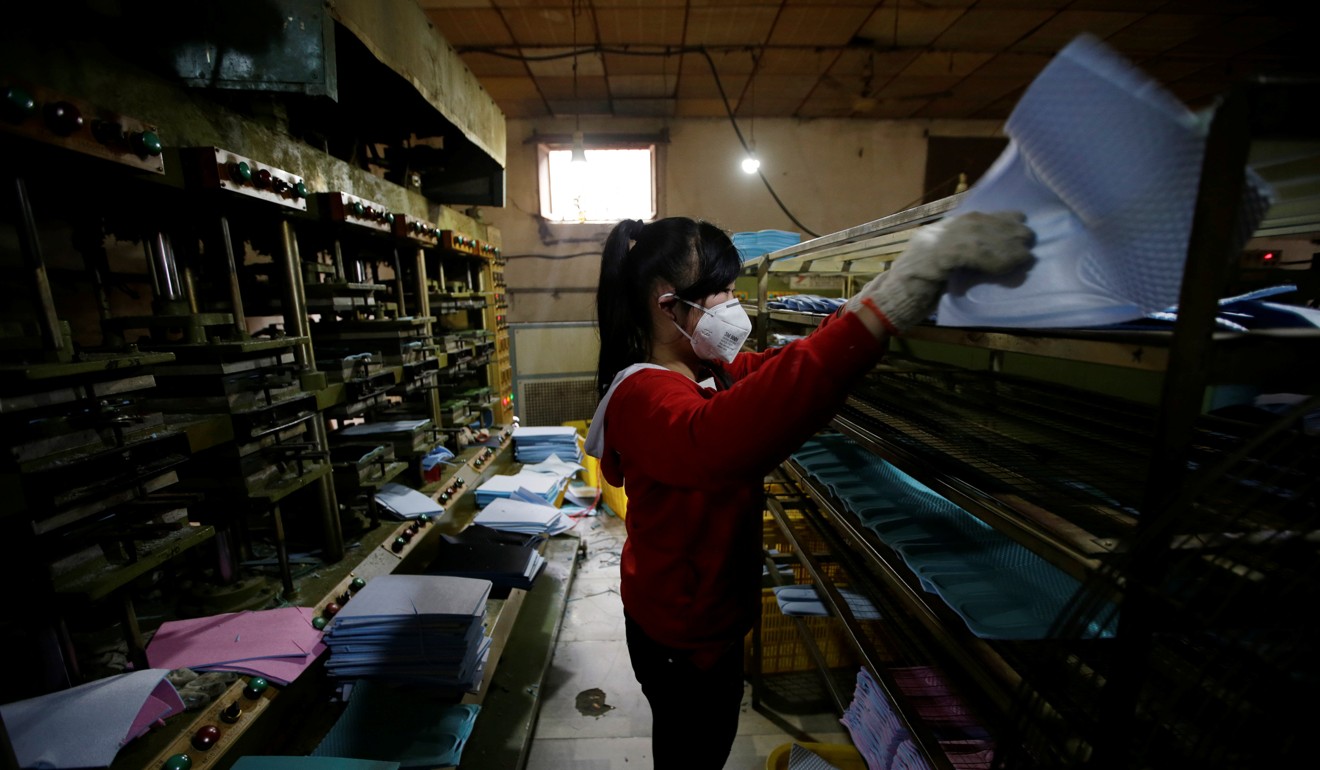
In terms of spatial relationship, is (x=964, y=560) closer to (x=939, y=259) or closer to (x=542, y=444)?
(x=939, y=259)

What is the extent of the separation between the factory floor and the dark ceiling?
451 cm

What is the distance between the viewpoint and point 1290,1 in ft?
12.5

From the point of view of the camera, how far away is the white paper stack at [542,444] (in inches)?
165

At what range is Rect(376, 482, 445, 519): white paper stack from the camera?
103 inches

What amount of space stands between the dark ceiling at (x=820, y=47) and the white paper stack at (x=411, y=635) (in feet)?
13.6

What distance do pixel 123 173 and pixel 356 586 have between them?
1.59 meters

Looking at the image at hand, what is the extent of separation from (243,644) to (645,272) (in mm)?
1724

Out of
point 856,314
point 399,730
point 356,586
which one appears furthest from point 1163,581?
point 356,586

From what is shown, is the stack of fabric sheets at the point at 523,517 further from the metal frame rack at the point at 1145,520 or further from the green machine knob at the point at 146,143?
the green machine knob at the point at 146,143

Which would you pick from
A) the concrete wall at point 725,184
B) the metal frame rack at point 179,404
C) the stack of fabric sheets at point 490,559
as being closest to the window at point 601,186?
the concrete wall at point 725,184

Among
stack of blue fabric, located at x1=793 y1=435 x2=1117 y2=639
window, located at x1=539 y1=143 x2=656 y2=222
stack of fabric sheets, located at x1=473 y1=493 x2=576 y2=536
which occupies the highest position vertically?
window, located at x1=539 y1=143 x2=656 y2=222

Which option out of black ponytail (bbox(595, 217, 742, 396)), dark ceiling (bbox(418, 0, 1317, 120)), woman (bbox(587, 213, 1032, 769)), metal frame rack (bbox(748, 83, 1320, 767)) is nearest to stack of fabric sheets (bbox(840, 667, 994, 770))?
metal frame rack (bbox(748, 83, 1320, 767))

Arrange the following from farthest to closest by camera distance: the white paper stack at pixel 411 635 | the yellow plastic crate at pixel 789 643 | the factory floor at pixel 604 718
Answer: the yellow plastic crate at pixel 789 643 < the factory floor at pixel 604 718 < the white paper stack at pixel 411 635

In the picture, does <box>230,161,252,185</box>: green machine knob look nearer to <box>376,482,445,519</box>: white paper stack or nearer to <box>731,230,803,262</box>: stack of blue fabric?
<box>376,482,445,519</box>: white paper stack
